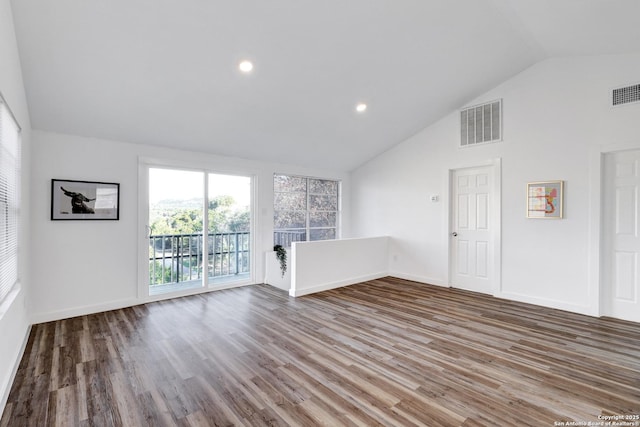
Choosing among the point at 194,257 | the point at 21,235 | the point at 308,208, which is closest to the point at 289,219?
the point at 308,208

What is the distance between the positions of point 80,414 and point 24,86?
3.06m

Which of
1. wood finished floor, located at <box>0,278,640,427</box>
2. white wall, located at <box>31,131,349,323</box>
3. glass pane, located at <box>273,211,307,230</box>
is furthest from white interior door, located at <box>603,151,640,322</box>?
white wall, located at <box>31,131,349,323</box>

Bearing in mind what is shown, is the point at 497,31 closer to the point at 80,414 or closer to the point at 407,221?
the point at 407,221

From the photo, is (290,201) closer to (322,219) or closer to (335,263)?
(322,219)

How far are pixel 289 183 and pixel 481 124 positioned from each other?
347 cm

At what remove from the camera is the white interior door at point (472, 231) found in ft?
16.0

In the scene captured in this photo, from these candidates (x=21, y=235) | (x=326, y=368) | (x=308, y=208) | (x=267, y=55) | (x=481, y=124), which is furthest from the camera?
(x=308, y=208)

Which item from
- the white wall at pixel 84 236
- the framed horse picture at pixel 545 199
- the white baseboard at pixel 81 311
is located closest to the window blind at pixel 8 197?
the white wall at pixel 84 236

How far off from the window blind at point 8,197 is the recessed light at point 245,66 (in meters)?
1.96

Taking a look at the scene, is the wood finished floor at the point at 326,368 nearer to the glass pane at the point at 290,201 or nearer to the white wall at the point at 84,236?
the white wall at the point at 84,236

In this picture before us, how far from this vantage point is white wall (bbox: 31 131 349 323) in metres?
3.62

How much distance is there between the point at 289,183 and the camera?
6.10 meters

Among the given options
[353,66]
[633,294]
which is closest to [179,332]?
[353,66]

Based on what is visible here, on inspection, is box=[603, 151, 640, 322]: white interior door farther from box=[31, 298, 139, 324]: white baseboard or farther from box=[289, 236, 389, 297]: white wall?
box=[31, 298, 139, 324]: white baseboard
